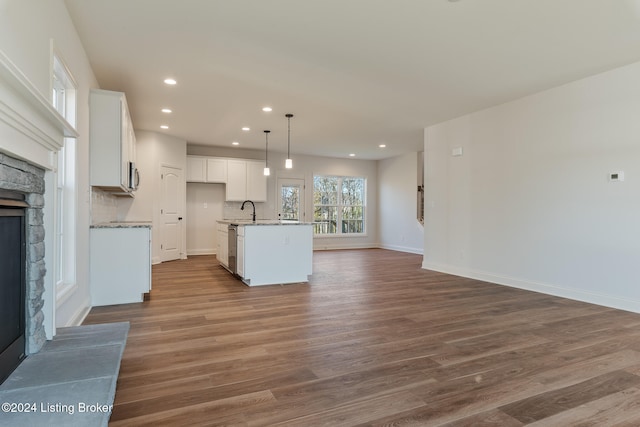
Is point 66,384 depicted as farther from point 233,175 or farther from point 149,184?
point 233,175

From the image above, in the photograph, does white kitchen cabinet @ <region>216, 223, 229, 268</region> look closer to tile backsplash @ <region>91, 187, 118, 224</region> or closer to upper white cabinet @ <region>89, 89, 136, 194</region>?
tile backsplash @ <region>91, 187, 118, 224</region>

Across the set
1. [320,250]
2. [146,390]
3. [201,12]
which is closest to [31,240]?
[146,390]

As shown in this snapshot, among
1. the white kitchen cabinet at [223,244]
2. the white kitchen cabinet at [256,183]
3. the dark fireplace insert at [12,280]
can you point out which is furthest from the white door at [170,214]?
the dark fireplace insert at [12,280]

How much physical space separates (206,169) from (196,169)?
0.73 feet

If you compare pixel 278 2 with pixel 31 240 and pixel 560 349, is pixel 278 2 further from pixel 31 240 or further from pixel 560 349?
pixel 560 349

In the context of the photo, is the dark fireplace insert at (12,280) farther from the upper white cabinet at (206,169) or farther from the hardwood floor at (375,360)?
the upper white cabinet at (206,169)

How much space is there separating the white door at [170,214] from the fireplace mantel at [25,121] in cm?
556

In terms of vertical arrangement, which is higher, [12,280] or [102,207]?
[102,207]

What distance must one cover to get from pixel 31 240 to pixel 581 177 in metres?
5.29

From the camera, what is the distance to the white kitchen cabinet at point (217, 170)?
8.43 m

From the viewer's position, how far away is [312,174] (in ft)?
33.0

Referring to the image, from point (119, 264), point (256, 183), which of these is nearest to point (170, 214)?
point (256, 183)

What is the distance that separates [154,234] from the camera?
23.4 ft

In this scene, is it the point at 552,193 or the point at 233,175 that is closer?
the point at 552,193
